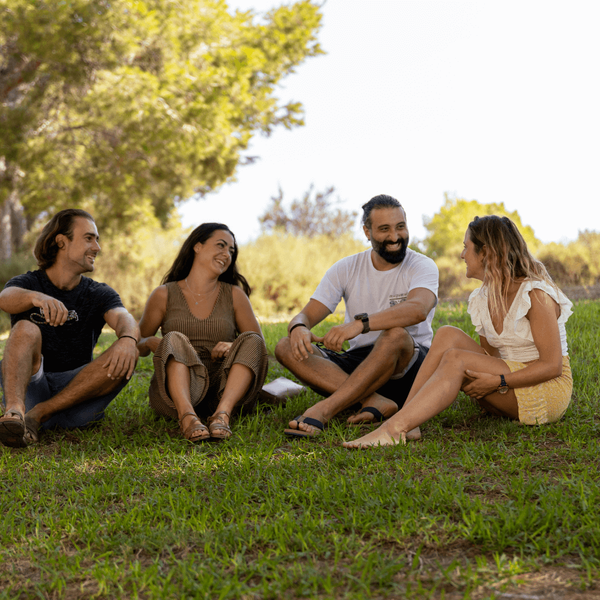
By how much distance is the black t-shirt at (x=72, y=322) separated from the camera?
434cm

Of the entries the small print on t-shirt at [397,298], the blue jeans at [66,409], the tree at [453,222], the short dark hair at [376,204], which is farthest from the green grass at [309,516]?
the tree at [453,222]

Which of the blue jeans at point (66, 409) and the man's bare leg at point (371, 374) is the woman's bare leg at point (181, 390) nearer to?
the blue jeans at point (66, 409)

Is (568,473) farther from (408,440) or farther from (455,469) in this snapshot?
(408,440)

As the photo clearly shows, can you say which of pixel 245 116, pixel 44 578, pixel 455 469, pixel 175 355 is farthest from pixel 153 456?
pixel 245 116

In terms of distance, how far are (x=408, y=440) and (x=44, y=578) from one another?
2.18m

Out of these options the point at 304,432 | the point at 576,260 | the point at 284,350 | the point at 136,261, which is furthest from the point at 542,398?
the point at 136,261

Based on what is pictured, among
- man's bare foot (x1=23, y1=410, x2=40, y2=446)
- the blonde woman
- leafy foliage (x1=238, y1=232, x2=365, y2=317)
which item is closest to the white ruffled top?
the blonde woman

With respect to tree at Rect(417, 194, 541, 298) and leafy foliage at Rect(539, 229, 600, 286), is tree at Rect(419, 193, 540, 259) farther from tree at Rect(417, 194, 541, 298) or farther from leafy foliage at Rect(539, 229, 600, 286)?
leafy foliage at Rect(539, 229, 600, 286)

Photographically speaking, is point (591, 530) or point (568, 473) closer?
point (591, 530)

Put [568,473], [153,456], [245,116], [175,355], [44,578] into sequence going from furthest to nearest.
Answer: [245,116]
[175,355]
[153,456]
[568,473]
[44,578]

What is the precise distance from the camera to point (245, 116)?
15.9 m

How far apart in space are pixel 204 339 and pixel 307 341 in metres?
0.82

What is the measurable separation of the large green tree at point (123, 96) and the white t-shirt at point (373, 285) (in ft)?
31.9

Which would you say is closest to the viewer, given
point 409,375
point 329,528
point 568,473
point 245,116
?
point 329,528
